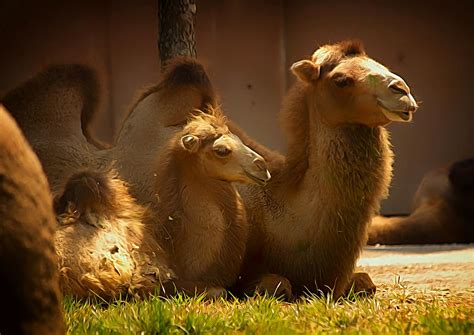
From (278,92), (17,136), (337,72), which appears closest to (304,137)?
(337,72)

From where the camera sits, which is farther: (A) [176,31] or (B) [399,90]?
(A) [176,31]

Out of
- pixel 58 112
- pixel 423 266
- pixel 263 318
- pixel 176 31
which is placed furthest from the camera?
pixel 176 31

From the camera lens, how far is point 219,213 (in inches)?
190

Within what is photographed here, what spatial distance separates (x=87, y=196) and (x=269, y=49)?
5.56 m

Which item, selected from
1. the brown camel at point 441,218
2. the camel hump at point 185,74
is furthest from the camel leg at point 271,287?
the brown camel at point 441,218

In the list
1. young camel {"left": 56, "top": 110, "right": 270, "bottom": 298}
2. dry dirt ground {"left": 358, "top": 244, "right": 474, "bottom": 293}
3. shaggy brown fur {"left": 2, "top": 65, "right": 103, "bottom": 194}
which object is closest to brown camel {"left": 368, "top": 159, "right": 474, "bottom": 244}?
dry dirt ground {"left": 358, "top": 244, "right": 474, "bottom": 293}

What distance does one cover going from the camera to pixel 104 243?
442 cm

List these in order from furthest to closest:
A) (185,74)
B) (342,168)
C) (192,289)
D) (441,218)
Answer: (441,218) < (185,74) < (342,168) < (192,289)

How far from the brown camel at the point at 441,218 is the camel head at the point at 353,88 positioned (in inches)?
150

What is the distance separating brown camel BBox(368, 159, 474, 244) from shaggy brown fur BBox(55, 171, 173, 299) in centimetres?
454

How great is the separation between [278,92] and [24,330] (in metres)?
7.68

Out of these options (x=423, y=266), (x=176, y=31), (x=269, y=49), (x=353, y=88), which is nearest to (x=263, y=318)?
(x=353, y=88)

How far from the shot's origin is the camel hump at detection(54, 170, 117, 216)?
448 centimetres

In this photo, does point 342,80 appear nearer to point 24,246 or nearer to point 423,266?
point 423,266
